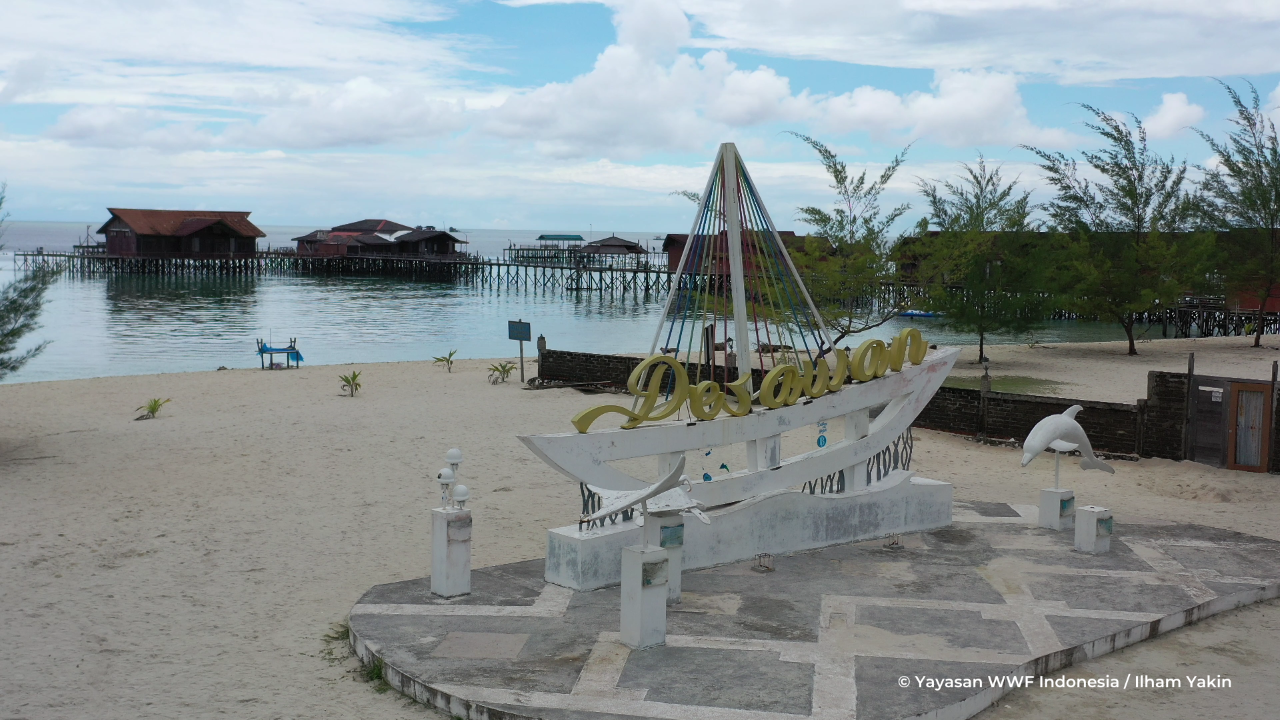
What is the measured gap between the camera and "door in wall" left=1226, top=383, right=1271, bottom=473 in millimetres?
16438

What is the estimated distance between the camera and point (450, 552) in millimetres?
9891

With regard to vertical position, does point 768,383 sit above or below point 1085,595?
above

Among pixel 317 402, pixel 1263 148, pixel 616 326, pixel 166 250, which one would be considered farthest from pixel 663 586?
pixel 166 250

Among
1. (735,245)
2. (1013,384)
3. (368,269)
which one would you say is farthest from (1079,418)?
(368,269)

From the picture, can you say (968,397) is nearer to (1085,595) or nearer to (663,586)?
(1085,595)

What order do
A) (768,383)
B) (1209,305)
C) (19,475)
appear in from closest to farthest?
(768,383) < (19,475) < (1209,305)

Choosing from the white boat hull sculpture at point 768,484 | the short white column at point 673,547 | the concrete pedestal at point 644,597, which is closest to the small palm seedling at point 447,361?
the white boat hull sculpture at point 768,484

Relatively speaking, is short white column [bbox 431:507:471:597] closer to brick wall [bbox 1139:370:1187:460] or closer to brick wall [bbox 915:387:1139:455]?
brick wall [bbox 915:387:1139:455]

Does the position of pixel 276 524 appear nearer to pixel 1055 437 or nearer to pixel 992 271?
pixel 1055 437

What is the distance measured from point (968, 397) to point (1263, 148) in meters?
26.3

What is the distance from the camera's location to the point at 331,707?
790cm

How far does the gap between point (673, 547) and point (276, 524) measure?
6.13 m

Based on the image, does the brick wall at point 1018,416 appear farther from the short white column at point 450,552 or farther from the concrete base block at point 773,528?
the short white column at point 450,552

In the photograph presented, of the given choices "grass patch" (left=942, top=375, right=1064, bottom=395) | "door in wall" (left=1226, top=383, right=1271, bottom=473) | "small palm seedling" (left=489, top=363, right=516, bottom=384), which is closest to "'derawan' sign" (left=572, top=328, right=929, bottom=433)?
"door in wall" (left=1226, top=383, right=1271, bottom=473)
